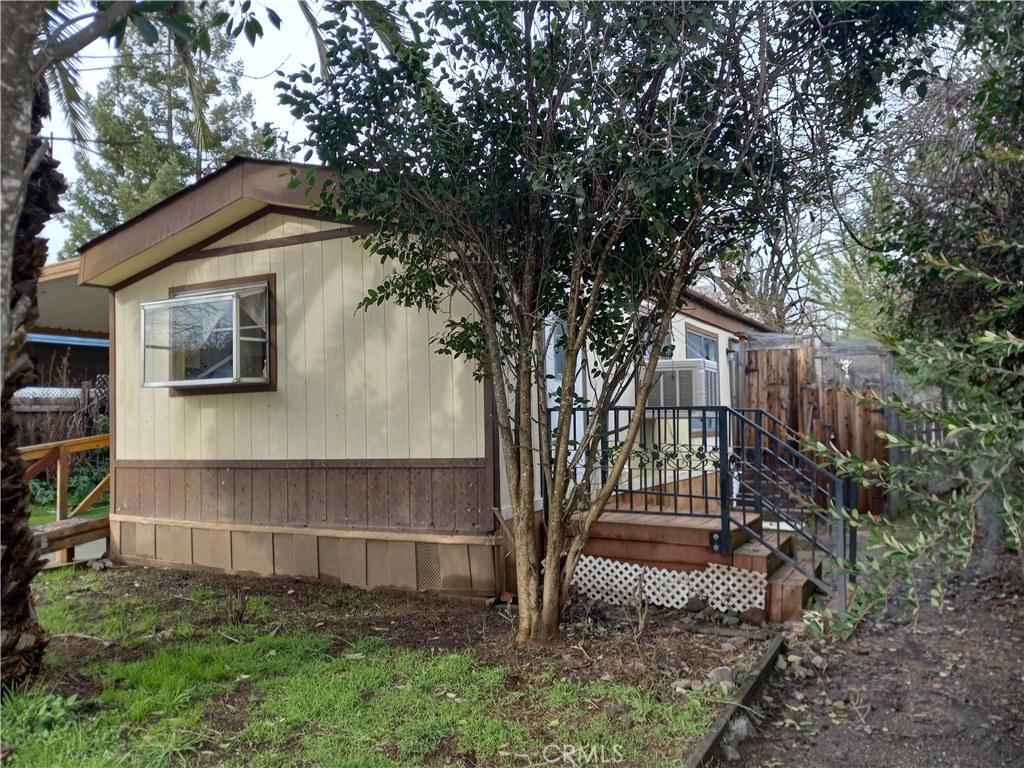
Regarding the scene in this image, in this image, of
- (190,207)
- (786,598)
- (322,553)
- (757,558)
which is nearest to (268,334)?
(190,207)

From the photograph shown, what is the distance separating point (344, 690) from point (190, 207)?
4167 millimetres

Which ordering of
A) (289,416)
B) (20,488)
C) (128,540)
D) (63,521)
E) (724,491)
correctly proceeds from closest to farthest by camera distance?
(20,488) → (724,491) → (289,416) → (63,521) → (128,540)

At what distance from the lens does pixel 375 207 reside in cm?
401

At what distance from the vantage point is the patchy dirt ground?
10.00 ft

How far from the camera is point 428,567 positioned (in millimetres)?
5176

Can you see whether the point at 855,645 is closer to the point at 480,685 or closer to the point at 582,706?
the point at 582,706

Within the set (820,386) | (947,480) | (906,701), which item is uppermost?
(820,386)

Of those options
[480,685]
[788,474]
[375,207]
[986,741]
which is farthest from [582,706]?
[788,474]

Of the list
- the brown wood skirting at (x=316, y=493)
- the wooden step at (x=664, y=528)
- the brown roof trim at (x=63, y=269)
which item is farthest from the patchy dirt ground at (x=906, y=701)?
the brown roof trim at (x=63, y=269)

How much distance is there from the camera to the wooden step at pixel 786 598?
4.60 m

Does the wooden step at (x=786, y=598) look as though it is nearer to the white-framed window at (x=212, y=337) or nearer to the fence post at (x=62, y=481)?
the white-framed window at (x=212, y=337)

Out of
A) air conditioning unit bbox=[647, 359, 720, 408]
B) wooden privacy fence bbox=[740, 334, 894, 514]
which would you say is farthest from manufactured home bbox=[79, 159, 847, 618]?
wooden privacy fence bbox=[740, 334, 894, 514]

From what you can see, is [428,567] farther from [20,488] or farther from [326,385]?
[20,488]

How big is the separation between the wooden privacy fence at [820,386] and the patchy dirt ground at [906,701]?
425cm
